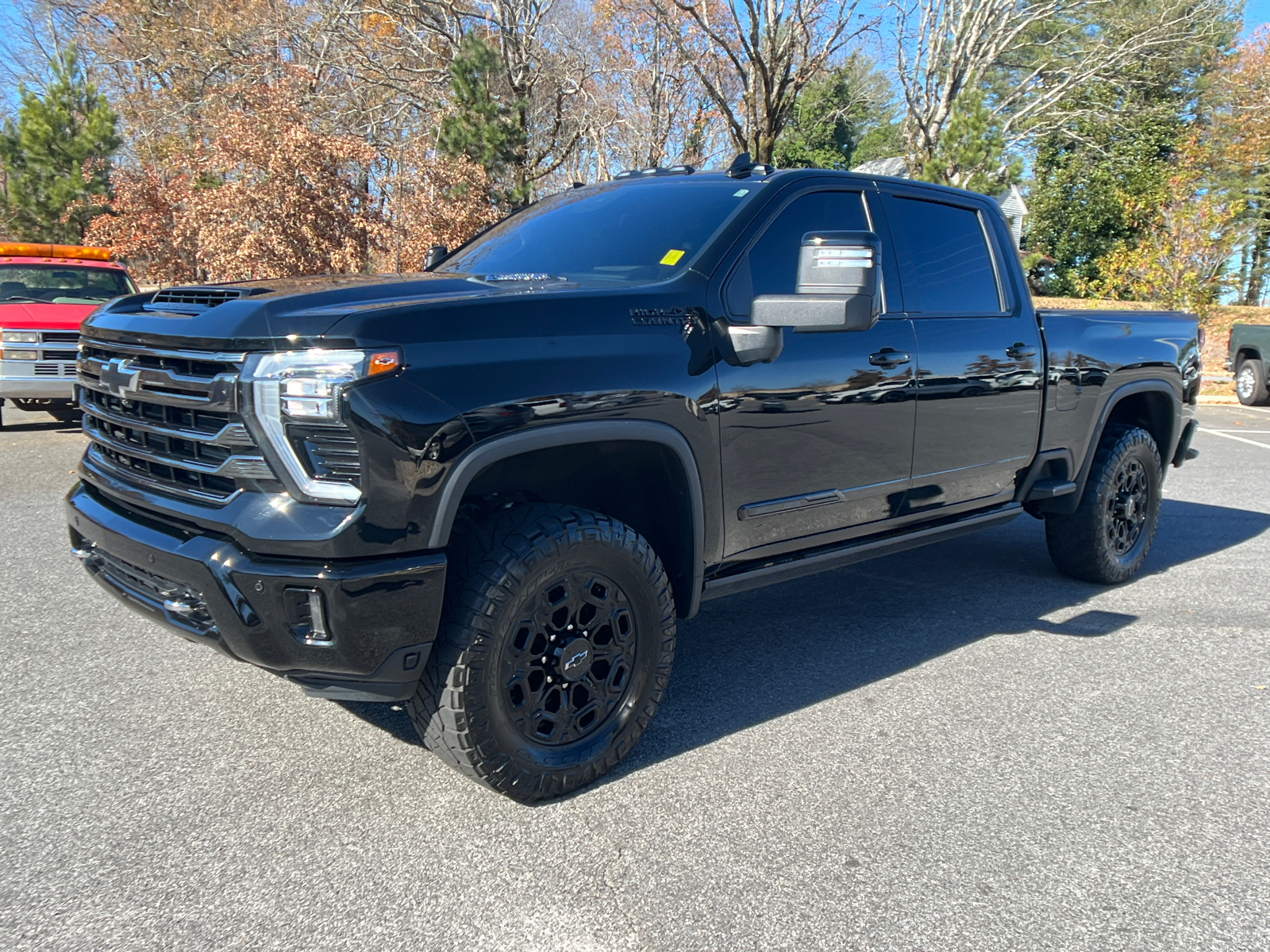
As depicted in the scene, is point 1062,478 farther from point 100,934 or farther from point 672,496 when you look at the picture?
point 100,934

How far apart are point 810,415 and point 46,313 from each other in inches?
361

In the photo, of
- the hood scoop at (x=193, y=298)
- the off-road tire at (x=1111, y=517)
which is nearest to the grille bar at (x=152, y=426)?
the hood scoop at (x=193, y=298)

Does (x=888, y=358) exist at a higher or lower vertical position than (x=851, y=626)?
higher

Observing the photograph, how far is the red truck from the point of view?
9.60 m

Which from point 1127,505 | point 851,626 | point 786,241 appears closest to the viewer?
point 786,241

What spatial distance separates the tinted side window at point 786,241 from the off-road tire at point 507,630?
38.9 inches

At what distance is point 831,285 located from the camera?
122 inches

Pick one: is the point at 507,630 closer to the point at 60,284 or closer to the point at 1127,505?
the point at 1127,505

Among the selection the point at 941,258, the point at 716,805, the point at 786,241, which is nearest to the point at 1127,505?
the point at 941,258

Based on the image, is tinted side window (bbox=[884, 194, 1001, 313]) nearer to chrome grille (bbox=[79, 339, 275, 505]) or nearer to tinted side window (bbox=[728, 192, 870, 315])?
tinted side window (bbox=[728, 192, 870, 315])

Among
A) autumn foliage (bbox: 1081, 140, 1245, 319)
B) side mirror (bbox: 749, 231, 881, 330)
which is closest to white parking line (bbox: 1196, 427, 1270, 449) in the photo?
autumn foliage (bbox: 1081, 140, 1245, 319)

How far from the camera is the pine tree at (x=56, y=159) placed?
26.2 metres

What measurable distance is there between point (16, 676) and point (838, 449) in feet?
10.9

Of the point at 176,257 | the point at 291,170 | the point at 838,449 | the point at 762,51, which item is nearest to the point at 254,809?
the point at 838,449
